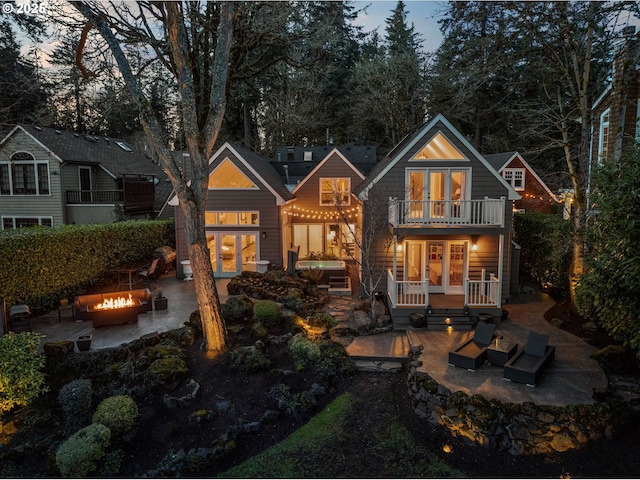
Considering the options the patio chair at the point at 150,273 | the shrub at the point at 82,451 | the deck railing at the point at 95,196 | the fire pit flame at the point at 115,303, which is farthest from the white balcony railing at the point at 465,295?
the deck railing at the point at 95,196

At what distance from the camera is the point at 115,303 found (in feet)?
38.9

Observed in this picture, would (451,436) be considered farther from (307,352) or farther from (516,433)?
(307,352)

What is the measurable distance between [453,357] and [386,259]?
549 centimetres

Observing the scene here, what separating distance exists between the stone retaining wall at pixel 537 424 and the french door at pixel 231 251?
1188cm

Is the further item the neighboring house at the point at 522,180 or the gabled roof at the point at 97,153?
the neighboring house at the point at 522,180

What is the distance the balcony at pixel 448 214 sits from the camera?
12.7 m

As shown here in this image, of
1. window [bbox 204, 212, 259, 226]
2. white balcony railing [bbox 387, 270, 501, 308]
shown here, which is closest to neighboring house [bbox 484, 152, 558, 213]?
white balcony railing [bbox 387, 270, 501, 308]

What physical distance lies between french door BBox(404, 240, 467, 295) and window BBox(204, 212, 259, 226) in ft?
23.3

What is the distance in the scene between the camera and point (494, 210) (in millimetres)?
12930

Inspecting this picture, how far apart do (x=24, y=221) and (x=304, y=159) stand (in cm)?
1563

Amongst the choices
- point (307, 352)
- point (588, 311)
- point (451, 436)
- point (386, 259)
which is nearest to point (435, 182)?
point (386, 259)

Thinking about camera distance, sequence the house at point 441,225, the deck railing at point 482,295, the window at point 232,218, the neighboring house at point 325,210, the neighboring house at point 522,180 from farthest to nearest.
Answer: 1. the neighboring house at point 522,180
2. the neighboring house at point 325,210
3. the window at point 232,218
4. the house at point 441,225
5. the deck railing at point 482,295

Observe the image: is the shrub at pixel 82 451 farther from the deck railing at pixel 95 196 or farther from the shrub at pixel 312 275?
the deck railing at pixel 95 196

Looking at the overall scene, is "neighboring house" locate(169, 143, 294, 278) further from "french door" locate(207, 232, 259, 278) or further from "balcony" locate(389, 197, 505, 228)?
"balcony" locate(389, 197, 505, 228)
